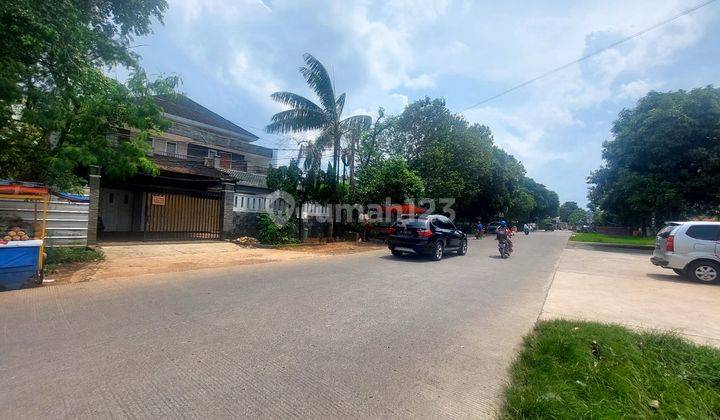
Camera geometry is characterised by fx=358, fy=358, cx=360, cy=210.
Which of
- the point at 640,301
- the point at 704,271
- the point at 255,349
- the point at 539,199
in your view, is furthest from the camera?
the point at 539,199

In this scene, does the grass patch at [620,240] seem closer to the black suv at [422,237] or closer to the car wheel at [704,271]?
the car wheel at [704,271]

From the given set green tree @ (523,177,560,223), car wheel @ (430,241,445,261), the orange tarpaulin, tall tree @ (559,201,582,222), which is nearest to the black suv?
car wheel @ (430,241,445,261)

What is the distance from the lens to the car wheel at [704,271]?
30.3ft

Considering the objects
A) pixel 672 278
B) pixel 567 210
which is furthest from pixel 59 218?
pixel 567 210

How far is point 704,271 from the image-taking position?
9367mm

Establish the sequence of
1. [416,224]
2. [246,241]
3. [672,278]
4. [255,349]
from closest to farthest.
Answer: [255,349], [672,278], [416,224], [246,241]

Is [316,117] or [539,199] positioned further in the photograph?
[539,199]

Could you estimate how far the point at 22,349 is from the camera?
379 cm

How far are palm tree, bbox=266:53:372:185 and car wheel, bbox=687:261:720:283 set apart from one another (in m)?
13.0

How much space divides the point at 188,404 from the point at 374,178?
17.2 metres

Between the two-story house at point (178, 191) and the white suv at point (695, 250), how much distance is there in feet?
48.1

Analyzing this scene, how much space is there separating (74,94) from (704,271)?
16718mm

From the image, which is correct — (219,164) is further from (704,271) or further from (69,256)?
(704,271)

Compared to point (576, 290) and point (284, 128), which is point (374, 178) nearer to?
point (284, 128)
